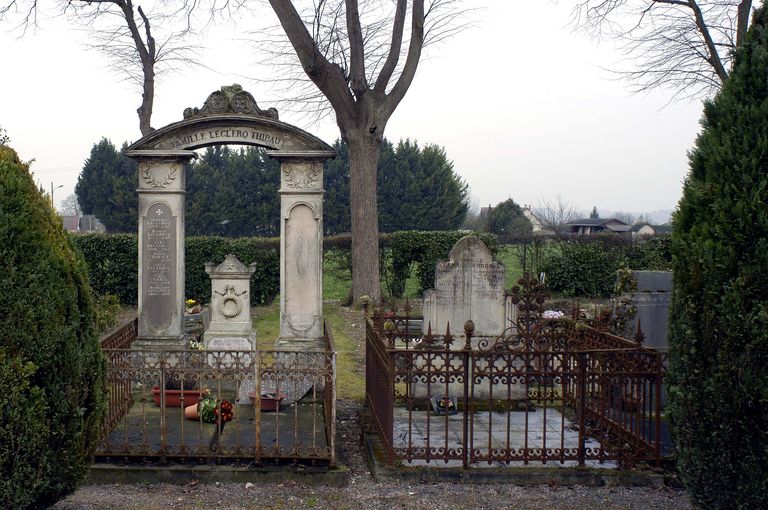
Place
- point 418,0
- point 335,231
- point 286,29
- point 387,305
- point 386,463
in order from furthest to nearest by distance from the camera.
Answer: point 335,231
point 387,305
point 418,0
point 286,29
point 386,463

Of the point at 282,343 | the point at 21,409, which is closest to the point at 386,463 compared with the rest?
the point at 282,343

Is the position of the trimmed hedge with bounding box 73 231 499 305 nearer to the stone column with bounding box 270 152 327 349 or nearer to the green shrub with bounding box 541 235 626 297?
the green shrub with bounding box 541 235 626 297

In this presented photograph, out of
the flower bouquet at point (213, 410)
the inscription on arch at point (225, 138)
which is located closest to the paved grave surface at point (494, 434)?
the flower bouquet at point (213, 410)

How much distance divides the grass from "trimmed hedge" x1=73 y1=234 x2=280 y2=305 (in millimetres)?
992

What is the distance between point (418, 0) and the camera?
17.0 m

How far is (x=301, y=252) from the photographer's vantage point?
9.16m

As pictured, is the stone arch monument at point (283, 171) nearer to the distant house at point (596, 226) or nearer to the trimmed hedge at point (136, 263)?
the trimmed hedge at point (136, 263)

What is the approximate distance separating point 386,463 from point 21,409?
3.49 meters

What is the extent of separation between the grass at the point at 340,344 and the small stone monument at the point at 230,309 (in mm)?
1720

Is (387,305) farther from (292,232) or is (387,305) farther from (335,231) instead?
(335,231)

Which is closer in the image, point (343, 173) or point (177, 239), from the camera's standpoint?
point (177, 239)

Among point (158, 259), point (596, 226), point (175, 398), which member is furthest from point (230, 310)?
point (596, 226)

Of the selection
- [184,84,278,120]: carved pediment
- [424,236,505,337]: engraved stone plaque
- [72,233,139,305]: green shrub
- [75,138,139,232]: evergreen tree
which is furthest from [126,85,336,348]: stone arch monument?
[75,138,139,232]: evergreen tree

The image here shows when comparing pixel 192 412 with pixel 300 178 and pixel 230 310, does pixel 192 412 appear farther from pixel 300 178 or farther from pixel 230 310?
pixel 300 178
